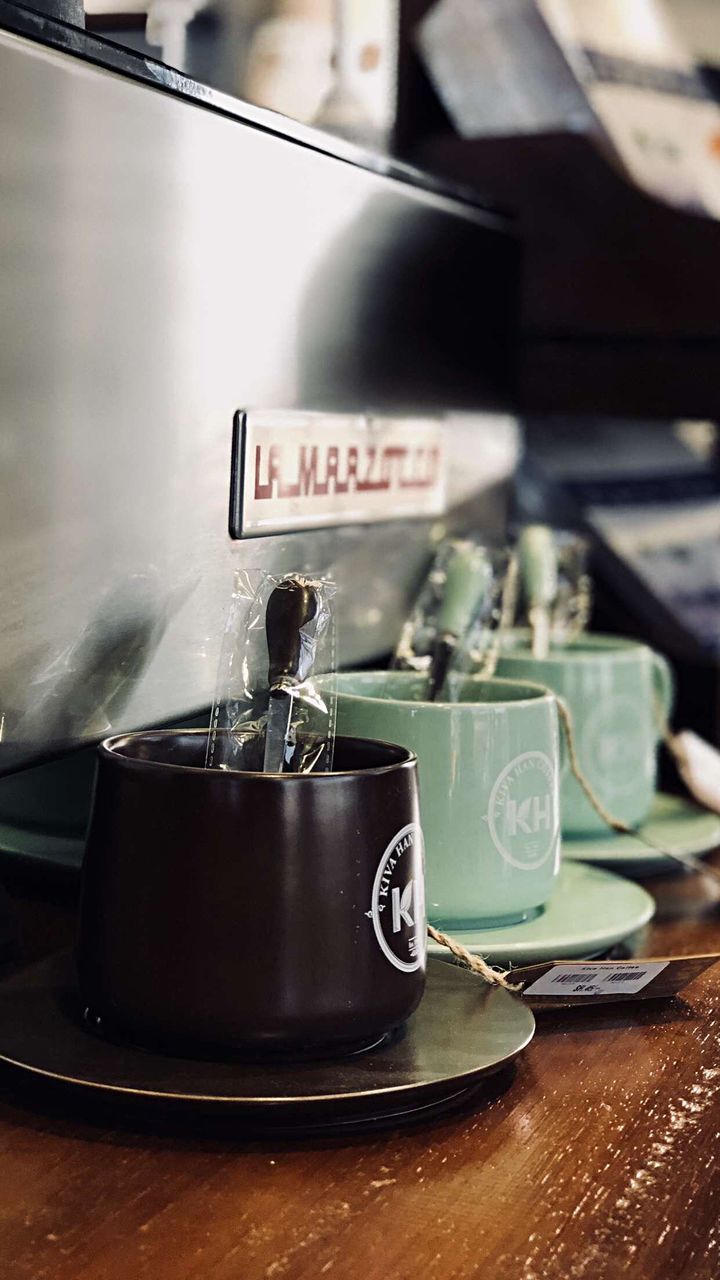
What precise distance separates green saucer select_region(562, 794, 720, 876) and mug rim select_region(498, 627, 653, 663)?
0.11 metres

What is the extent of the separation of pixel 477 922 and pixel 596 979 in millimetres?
78

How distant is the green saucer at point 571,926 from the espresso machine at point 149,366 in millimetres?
173

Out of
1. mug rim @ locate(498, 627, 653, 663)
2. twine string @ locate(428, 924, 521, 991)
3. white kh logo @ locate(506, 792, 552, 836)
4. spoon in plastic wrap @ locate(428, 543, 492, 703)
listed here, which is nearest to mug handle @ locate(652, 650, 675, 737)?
mug rim @ locate(498, 627, 653, 663)

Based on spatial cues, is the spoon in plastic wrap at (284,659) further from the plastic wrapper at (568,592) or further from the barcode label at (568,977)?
the plastic wrapper at (568,592)

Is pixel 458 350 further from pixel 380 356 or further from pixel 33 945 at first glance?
pixel 33 945

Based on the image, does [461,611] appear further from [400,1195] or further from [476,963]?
[400,1195]

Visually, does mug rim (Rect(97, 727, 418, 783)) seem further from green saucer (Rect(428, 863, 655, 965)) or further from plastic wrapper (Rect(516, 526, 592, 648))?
plastic wrapper (Rect(516, 526, 592, 648))

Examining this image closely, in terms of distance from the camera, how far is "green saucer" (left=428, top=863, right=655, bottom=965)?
0.65m

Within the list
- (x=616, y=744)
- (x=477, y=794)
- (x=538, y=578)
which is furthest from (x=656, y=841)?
(x=477, y=794)

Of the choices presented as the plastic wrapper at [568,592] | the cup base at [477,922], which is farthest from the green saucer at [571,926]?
the plastic wrapper at [568,592]

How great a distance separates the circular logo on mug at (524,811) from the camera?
66 centimetres

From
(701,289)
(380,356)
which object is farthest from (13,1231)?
Answer: (701,289)

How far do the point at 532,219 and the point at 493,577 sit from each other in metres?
0.38

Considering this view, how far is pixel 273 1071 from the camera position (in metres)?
0.50
